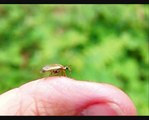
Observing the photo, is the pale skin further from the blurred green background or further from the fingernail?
the blurred green background

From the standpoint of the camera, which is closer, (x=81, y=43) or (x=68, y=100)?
(x=68, y=100)

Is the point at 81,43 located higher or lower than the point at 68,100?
lower

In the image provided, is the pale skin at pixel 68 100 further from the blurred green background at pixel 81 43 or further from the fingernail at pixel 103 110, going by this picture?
the blurred green background at pixel 81 43

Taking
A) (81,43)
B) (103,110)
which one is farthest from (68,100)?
(81,43)

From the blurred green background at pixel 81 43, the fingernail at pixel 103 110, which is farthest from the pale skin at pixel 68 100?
the blurred green background at pixel 81 43

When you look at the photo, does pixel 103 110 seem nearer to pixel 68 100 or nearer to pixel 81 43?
pixel 68 100

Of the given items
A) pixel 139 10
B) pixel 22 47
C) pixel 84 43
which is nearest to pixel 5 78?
pixel 22 47

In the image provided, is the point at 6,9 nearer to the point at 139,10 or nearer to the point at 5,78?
the point at 5,78

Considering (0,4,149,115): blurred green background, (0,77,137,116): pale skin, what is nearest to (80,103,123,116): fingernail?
(0,77,137,116): pale skin
